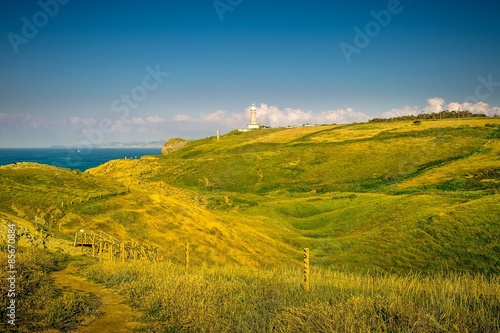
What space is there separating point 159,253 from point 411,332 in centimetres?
2197

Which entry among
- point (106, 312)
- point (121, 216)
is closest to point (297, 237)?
point (121, 216)

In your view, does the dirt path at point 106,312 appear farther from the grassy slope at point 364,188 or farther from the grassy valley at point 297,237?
the grassy slope at point 364,188

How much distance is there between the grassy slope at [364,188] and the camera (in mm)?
33062

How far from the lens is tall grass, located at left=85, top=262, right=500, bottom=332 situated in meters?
7.68

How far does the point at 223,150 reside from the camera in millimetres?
131375

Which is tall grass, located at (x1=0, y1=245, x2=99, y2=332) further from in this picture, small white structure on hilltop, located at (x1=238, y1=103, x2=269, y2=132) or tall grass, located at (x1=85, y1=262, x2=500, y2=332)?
small white structure on hilltop, located at (x1=238, y1=103, x2=269, y2=132)

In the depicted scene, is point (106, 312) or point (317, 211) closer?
point (106, 312)

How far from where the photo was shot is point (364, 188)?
80312 mm

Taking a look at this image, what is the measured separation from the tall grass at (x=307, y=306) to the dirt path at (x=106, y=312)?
0.40m

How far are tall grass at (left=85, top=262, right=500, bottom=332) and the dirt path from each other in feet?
1.31

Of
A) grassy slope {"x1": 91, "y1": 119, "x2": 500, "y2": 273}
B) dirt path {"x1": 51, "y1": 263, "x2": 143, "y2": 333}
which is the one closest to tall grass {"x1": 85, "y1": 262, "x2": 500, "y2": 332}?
dirt path {"x1": 51, "y1": 263, "x2": 143, "y2": 333}

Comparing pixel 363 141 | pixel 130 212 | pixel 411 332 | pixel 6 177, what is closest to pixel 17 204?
pixel 6 177

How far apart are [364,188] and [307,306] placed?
76.3 meters

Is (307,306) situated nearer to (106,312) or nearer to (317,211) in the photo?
(106,312)
